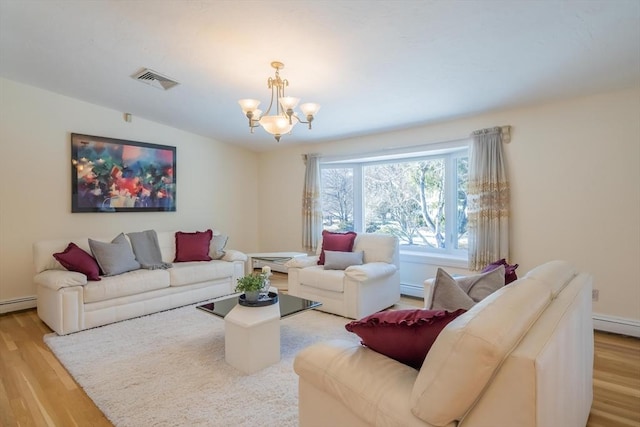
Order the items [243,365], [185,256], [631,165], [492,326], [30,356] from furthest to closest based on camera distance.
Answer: [185,256] → [631,165] → [30,356] → [243,365] → [492,326]

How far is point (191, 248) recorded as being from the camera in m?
4.54

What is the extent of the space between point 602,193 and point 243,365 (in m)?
3.56

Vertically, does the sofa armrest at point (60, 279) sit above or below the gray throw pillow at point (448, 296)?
below

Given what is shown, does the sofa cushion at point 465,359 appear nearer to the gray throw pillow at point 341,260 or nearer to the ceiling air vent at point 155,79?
the gray throw pillow at point 341,260

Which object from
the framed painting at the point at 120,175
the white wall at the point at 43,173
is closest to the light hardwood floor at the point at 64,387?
the white wall at the point at 43,173

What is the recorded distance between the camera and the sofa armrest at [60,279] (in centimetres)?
316

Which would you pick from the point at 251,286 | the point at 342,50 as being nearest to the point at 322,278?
the point at 251,286

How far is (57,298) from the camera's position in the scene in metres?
3.17

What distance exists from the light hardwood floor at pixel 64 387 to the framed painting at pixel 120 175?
187cm

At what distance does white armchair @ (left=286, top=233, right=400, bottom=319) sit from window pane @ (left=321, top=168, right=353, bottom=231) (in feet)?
3.76

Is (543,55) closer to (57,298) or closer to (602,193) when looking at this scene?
(602,193)

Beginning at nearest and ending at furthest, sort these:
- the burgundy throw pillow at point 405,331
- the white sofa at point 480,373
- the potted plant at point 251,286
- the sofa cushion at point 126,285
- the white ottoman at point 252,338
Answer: the white sofa at point 480,373, the burgundy throw pillow at point 405,331, the white ottoman at point 252,338, the potted plant at point 251,286, the sofa cushion at point 126,285

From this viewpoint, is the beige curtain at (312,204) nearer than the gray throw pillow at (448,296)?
No

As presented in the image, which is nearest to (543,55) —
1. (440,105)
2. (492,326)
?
(440,105)
